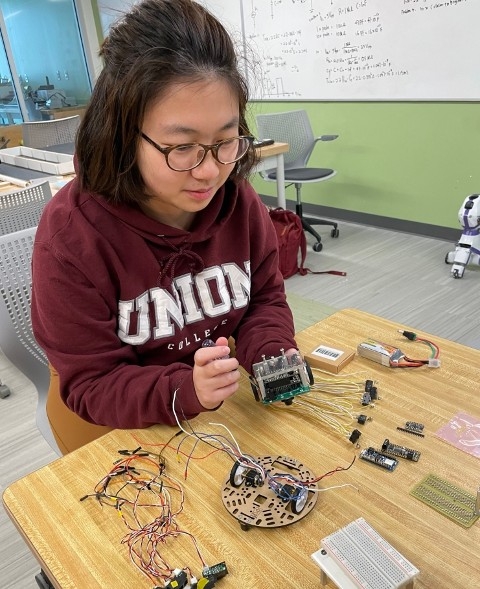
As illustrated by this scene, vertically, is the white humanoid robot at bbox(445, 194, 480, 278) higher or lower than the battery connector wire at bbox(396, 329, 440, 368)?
lower

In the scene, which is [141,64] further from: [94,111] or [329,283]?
[329,283]

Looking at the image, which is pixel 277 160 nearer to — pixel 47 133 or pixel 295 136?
pixel 295 136

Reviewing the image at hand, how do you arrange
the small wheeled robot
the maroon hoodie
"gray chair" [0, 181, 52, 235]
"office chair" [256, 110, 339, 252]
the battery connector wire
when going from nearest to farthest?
the small wheeled robot, the maroon hoodie, the battery connector wire, "gray chair" [0, 181, 52, 235], "office chair" [256, 110, 339, 252]

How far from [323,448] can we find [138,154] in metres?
0.56

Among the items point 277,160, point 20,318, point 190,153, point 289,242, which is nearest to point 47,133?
point 277,160

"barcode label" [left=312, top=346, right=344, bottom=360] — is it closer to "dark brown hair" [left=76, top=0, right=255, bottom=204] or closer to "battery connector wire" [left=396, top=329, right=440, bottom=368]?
"battery connector wire" [left=396, top=329, right=440, bottom=368]

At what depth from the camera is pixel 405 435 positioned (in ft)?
2.65

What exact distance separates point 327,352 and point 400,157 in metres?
2.94

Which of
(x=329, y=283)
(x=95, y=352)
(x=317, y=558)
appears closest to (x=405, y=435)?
(x=317, y=558)

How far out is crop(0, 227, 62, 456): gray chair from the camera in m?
1.20

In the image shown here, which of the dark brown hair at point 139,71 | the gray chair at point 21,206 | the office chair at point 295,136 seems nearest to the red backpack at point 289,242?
the office chair at point 295,136

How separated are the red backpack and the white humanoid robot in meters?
0.66

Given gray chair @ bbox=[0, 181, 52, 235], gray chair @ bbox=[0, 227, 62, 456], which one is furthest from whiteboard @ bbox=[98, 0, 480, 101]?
gray chair @ bbox=[0, 227, 62, 456]

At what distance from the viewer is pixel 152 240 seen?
36.3 inches
